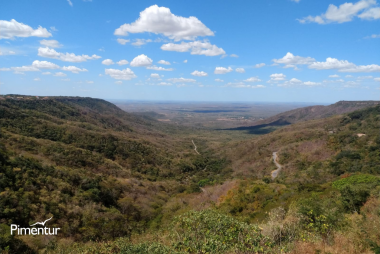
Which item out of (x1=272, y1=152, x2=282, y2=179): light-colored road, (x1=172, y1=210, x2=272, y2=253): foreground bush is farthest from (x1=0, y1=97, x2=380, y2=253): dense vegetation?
(x1=272, y1=152, x2=282, y2=179): light-colored road

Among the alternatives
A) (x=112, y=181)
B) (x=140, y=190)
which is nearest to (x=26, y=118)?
(x=112, y=181)

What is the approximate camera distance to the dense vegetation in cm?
1047

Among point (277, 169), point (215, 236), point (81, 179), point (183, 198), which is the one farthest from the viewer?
point (277, 169)

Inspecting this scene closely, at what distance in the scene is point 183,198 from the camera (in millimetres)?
39656

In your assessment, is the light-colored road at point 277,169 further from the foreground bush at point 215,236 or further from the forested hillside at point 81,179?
the foreground bush at point 215,236

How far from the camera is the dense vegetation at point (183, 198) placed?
34.3 feet

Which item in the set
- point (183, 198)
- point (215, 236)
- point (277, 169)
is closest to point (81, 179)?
point (183, 198)

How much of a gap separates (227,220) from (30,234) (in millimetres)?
17450

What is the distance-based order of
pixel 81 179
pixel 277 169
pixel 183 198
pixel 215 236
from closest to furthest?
pixel 215 236
pixel 81 179
pixel 183 198
pixel 277 169

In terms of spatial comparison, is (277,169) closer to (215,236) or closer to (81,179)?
(81,179)

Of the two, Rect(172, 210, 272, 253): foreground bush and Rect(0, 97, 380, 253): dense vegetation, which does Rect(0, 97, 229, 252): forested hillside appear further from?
Rect(172, 210, 272, 253): foreground bush

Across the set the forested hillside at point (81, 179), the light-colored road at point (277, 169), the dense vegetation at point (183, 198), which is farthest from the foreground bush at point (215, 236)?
the light-colored road at point (277, 169)

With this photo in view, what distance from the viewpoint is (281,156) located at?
227ft

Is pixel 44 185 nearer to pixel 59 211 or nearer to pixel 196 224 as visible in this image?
pixel 59 211
